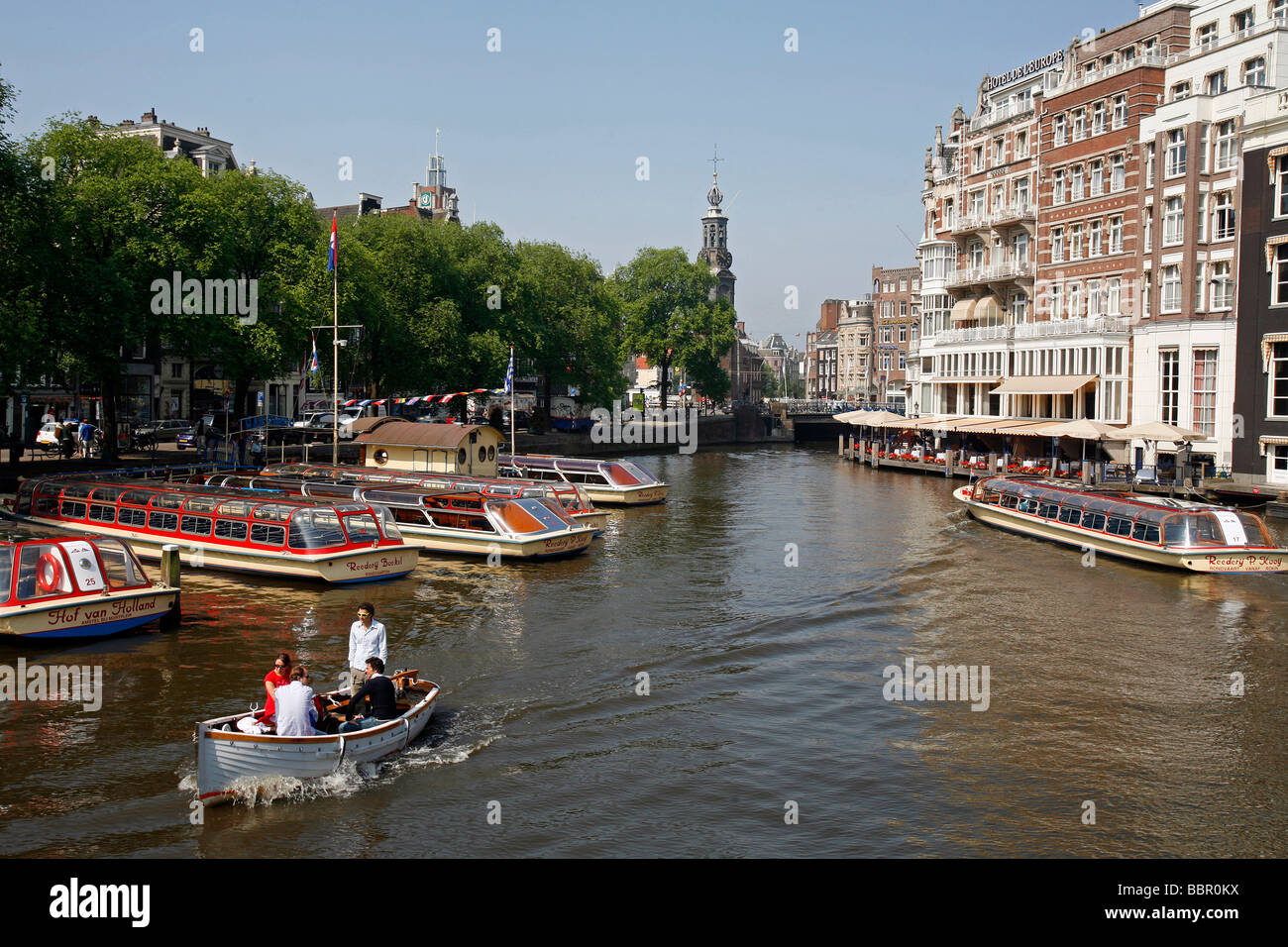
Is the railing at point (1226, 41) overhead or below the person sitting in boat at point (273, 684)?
overhead

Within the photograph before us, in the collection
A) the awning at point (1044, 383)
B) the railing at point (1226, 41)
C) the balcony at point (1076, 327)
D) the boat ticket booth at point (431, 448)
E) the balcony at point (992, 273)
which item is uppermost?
the railing at point (1226, 41)

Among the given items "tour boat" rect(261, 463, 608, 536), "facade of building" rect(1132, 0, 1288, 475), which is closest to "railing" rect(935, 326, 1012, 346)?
"facade of building" rect(1132, 0, 1288, 475)

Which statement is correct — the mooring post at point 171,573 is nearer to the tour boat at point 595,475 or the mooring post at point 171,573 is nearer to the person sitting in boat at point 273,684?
the person sitting in boat at point 273,684

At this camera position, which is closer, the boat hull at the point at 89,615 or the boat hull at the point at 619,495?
the boat hull at the point at 89,615

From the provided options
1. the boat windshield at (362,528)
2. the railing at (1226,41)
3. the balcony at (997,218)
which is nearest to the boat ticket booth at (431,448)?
the boat windshield at (362,528)

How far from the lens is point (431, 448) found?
48938 mm

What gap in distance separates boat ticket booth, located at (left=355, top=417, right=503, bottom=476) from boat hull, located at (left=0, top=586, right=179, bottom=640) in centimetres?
2356

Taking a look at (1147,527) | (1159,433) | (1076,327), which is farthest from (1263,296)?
(1147,527)

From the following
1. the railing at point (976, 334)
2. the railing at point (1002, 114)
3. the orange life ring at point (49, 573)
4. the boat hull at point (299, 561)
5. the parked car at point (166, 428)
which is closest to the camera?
the orange life ring at point (49, 573)

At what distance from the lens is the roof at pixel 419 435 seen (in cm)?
4881

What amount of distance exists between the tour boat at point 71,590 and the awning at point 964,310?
212 feet

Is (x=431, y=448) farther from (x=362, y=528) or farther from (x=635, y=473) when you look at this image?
(x=362, y=528)

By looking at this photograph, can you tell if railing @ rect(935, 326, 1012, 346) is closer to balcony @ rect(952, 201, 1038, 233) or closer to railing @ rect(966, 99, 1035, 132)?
balcony @ rect(952, 201, 1038, 233)
